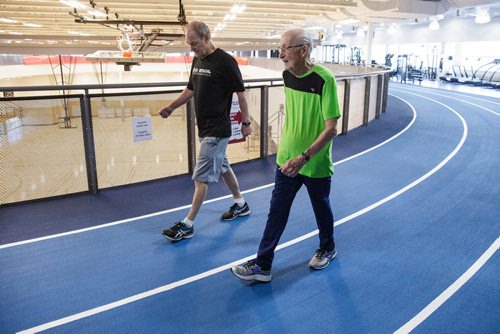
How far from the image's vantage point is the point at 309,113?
298cm

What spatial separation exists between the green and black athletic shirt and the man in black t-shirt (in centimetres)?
85

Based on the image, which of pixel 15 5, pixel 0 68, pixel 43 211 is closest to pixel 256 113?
pixel 43 211

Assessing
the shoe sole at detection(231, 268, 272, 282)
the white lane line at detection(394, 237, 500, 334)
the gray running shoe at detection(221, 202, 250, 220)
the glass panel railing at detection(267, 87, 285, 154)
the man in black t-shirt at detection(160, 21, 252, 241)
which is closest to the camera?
the white lane line at detection(394, 237, 500, 334)

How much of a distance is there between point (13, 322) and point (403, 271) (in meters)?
3.12

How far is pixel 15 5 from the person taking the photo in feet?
51.5

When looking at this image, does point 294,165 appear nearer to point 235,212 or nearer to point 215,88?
point 215,88

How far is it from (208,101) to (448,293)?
2.69 m

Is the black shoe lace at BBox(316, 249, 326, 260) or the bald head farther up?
the bald head

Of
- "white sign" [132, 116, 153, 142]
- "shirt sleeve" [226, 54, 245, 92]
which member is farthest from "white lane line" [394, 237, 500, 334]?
"white sign" [132, 116, 153, 142]

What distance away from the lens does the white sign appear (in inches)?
216

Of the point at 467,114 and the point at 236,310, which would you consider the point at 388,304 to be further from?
the point at 467,114

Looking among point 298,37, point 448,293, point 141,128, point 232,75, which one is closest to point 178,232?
point 232,75

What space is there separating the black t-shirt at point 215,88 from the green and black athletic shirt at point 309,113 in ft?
2.68

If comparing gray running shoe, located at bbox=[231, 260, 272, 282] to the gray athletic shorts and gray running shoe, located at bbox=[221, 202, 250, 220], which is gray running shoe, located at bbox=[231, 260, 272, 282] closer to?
the gray athletic shorts
